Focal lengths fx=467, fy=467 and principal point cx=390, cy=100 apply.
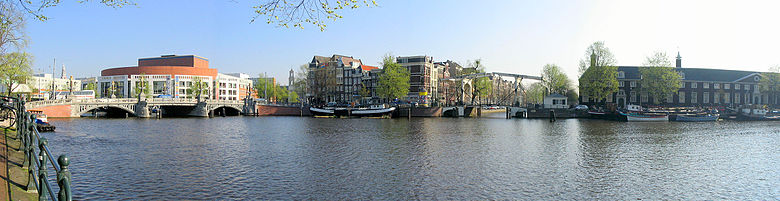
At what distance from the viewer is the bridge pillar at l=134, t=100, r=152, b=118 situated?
229ft

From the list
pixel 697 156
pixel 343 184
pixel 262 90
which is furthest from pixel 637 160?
pixel 262 90

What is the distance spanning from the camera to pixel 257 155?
25.5 meters

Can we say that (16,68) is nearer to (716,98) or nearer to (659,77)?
(659,77)

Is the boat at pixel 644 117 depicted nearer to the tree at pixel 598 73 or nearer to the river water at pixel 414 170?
the tree at pixel 598 73

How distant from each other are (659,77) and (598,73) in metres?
10.3

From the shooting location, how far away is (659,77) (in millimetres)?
77938

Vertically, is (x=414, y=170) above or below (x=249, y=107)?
below

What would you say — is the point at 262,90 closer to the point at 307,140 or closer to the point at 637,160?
the point at 307,140

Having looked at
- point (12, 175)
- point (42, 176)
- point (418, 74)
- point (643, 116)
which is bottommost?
point (643, 116)

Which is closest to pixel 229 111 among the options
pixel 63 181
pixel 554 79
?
pixel 554 79

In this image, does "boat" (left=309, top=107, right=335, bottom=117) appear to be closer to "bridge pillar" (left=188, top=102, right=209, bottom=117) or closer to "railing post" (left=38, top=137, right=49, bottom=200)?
"bridge pillar" (left=188, top=102, right=209, bottom=117)

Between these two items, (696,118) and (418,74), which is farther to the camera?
(418,74)

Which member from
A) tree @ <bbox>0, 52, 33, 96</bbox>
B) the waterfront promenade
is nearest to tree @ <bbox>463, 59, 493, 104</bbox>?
tree @ <bbox>0, 52, 33, 96</bbox>

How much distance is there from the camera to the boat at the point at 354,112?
76.9 metres
